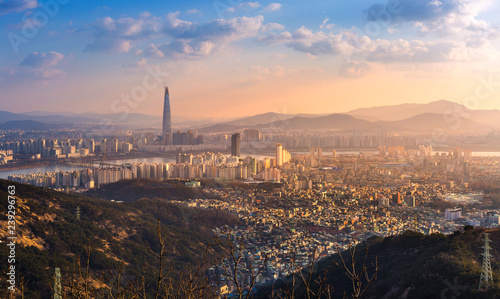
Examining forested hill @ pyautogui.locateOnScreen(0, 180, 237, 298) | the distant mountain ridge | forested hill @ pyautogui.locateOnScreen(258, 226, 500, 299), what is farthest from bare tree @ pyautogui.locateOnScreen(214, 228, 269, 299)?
the distant mountain ridge

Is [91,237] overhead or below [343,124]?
below

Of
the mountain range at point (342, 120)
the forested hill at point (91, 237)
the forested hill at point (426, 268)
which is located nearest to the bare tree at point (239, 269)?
the forested hill at point (426, 268)

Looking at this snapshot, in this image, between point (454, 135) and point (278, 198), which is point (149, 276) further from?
point (454, 135)

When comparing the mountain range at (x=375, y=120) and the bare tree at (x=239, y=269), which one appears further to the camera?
the mountain range at (x=375, y=120)

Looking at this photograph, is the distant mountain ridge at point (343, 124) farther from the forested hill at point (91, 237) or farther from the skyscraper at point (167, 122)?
the forested hill at point (91, 237)

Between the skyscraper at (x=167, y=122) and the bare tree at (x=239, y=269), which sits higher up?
the skyscraper at (x=167, y=122)

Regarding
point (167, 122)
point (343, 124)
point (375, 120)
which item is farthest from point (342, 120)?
point (167, 122)

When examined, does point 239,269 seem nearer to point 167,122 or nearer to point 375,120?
point 167,122

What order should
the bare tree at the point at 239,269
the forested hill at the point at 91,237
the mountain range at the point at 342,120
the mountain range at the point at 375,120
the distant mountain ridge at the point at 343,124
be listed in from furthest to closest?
the distant mountain ridge at the point at 343,124, the mountain range at the point at 375,120, the mountain range at the point at 342,120, the forested hill at the point at 91,237, the bare tree at the point at 239,269
